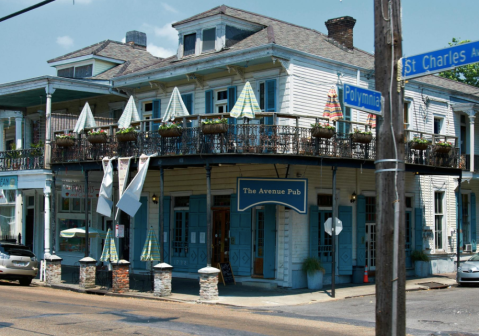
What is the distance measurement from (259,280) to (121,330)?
29.9ft

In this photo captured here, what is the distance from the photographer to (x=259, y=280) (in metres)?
18.7

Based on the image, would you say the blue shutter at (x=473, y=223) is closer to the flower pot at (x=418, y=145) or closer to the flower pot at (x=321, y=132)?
the flower pot at (x=418, y=145)

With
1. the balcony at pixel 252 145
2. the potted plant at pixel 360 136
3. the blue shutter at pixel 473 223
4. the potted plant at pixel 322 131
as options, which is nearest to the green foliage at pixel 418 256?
the balcony at pixel 252 145

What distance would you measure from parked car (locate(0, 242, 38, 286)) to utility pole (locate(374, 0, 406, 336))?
1601 cm

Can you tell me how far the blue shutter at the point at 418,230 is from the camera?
2247cm

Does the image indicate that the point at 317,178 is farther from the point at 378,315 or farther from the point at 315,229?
the point at 378,315

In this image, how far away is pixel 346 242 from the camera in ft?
64.1

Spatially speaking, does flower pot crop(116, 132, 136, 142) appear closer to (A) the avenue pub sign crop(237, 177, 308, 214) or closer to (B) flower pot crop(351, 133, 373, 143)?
(A) the avenue pub sign crop(237, 177, 308, 214)

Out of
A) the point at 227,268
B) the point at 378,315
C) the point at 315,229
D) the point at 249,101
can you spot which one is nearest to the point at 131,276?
the point at 227,268

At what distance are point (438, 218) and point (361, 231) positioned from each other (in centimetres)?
559

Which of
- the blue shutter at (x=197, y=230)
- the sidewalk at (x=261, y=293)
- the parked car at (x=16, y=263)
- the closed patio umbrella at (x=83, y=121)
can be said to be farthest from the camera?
the blue shutter at (x=197, y=230)

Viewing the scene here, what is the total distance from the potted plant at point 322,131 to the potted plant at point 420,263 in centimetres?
779

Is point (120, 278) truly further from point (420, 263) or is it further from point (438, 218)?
point (438, 218)

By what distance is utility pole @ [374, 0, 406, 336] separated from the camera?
5.75 m
